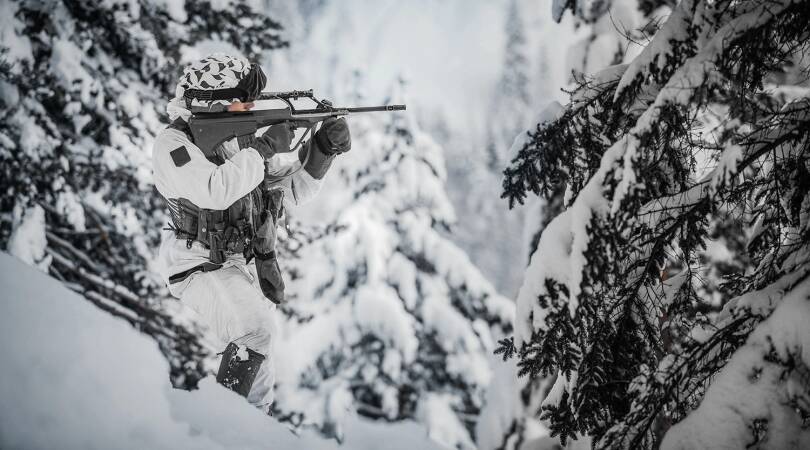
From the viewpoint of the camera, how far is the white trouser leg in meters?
3.91

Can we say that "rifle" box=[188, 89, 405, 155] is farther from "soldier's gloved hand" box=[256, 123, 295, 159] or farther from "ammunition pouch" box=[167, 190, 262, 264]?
"ammunition pouch" box=[167, 190, 262, 264]

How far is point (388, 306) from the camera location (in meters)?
11.1

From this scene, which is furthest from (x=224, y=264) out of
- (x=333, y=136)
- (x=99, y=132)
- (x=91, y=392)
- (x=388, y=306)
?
(x=388, y=306)

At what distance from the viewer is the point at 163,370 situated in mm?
3092

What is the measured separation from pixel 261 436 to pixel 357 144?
9.01m

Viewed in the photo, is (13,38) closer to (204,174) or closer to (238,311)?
(204,174)

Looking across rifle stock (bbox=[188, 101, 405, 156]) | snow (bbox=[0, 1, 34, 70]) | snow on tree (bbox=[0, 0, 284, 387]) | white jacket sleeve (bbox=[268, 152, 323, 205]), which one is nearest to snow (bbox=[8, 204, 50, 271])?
snow on tree (bbox=[0, 0, 284, 387])

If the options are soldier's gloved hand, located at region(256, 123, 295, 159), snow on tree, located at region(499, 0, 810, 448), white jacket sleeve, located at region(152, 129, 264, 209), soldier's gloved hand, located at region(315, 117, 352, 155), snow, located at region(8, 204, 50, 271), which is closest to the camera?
snow on tree, located at region(499, 0, 810, 448)

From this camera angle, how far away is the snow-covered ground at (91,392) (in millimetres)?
2543

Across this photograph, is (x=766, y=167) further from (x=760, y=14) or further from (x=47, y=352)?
(x=47, y=352)

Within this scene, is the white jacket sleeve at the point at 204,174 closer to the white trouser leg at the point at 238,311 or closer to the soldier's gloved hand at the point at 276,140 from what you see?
the soldier's gloved hand at the point at 276,140

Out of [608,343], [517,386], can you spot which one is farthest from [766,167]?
[517,386]

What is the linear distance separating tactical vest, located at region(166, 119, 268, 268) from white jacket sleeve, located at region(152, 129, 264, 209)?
6.9 inches

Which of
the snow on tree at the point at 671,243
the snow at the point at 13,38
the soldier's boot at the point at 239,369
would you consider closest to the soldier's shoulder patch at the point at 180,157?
the soldier's boot at the point at 239,369
